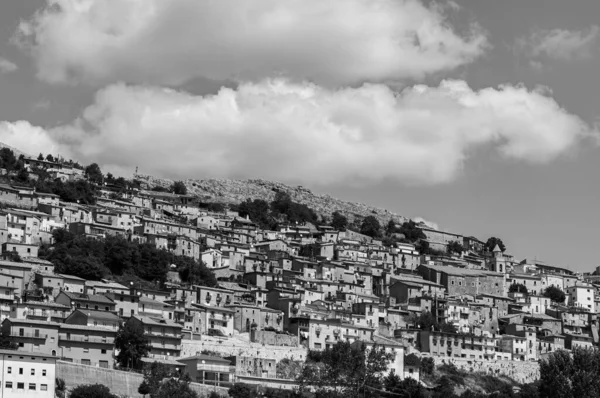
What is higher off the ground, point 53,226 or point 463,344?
point 53,226

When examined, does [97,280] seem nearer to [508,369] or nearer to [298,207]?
[508,369]

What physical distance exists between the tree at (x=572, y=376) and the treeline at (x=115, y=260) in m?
26.7

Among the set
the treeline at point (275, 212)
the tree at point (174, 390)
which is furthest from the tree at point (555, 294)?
the tree at point (174, 390)

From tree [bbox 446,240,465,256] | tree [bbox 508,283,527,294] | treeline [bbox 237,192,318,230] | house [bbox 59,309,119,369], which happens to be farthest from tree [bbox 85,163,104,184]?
house [bbox 59,309,119,369]

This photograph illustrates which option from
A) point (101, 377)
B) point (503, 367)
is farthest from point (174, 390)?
point (503, 367)

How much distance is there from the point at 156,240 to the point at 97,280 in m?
13.4

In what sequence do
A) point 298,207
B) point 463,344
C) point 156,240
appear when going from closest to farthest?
1. point 463,344
2. point 156,240
3. point 298,207

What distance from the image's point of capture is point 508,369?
87500mm

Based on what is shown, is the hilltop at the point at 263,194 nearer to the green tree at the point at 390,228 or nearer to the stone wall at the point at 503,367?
the green tree at the point at 390,228

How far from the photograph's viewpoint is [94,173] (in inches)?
4550

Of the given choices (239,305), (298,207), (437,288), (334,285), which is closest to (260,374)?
(239,305)

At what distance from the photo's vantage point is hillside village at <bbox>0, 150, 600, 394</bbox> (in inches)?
2766

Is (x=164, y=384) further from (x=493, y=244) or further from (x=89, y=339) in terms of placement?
(x=493, y=244)

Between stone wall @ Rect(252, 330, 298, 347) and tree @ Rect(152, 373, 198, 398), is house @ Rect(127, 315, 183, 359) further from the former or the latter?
tree @ Rect(152, 373, 198, 398)
